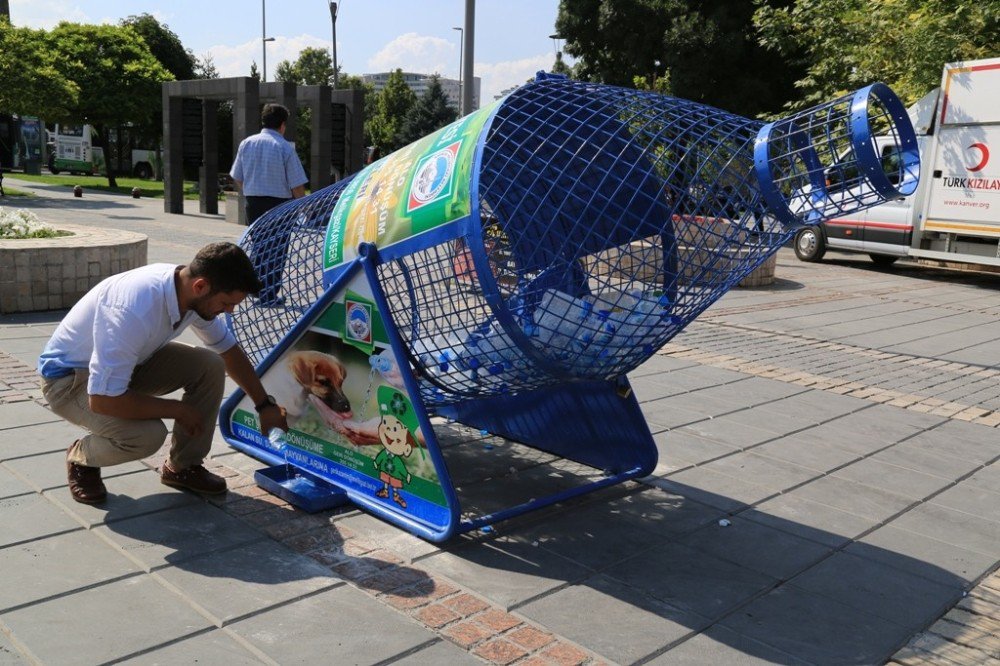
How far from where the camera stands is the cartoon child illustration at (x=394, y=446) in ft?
12.2

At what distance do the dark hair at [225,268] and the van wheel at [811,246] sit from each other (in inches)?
606

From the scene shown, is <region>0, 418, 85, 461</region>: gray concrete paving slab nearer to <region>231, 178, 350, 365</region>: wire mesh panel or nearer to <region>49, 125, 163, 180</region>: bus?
<region>231, 178, 350, 365</region>: wire mesh panel

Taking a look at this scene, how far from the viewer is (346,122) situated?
846 inches

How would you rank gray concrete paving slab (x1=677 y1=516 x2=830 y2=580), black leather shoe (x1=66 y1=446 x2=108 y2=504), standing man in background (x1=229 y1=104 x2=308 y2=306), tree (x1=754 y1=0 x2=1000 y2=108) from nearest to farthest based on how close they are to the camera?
gray concrete paving slab (x1=677 y1=516 x2=830 y2=580), black leather shoe (x1=66 y1=446 x2=108 y2=504), standing man in background (x1=229 y1=104 x2=308 y2=306), tree (x1=754 y1=0 x2=1000 y2=108)

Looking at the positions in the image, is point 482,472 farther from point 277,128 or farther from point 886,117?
point 277,128

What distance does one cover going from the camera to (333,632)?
9.64 feet

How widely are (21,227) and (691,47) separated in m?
19.6

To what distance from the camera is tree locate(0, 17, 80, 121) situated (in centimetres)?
2036

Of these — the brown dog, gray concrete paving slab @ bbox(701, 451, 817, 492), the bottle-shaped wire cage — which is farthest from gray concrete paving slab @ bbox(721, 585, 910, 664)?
the brown dog

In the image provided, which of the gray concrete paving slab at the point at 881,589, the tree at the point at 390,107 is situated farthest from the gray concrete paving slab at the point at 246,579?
the tree at the point at 390,107

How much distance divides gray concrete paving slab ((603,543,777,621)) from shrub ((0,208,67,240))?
705cm

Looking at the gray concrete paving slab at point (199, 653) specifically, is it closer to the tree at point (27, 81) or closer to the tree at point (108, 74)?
the tree at point (27, 81)

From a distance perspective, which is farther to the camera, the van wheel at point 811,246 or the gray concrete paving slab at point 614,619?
the van wheel at point 811,246

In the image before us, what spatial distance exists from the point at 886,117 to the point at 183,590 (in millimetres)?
2992
